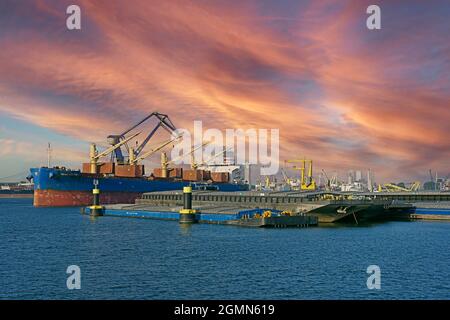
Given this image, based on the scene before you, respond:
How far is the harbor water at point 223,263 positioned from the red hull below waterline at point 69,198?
273ft

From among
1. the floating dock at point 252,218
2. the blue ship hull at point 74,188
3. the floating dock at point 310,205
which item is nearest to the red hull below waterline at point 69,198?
the blue ship hull at point 74,188

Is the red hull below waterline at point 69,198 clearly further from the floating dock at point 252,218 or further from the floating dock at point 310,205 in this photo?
the floating dock at point 252,218

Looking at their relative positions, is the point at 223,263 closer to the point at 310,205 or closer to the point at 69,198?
the point at 310,205

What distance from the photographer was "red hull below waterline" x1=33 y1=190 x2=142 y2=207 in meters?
167

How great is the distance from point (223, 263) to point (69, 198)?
132 metres

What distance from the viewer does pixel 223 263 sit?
52906 millimetres

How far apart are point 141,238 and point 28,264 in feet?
81.2

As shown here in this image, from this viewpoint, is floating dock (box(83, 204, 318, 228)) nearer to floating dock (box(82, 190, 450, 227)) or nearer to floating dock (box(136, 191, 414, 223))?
floating dock (box(82, 190, 450, 227))

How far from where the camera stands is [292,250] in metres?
62.8

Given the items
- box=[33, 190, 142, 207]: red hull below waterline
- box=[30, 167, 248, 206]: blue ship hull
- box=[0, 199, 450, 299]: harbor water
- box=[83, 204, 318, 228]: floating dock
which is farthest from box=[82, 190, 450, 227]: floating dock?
box=[33, 190, 142, 207]: red hull below waterline

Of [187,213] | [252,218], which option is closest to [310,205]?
[252,218]
